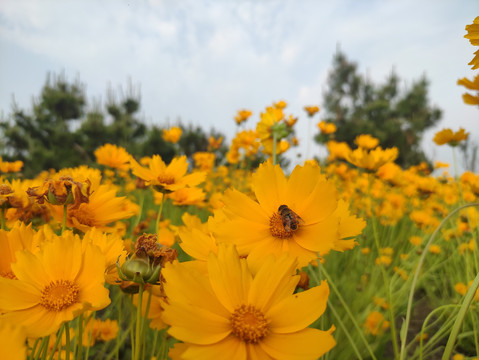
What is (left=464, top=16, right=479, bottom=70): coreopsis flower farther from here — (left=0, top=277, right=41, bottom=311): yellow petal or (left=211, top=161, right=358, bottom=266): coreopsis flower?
(left=0, top=277, right=41, bottom=311): yellow petal

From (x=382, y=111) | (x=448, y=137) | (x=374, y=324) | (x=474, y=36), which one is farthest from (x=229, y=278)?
(x=382, y=111)

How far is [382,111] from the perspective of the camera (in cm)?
1493

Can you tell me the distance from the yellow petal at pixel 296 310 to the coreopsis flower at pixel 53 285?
15cm

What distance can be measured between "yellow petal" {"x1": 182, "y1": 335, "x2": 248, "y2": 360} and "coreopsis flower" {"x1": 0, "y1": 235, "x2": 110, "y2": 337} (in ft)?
0.30

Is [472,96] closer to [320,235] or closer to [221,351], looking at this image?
[320,235]

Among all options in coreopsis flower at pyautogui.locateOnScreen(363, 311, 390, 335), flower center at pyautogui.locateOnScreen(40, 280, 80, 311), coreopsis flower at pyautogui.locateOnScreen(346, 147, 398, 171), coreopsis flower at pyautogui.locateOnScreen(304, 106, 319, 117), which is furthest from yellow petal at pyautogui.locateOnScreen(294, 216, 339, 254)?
coreopsis flower at pyautogui.locateOnScreen(304, 106, 319, 117)

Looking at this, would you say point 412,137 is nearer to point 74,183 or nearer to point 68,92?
point 68,92

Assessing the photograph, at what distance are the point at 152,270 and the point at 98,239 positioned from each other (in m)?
0.11

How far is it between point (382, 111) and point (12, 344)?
16.3 m

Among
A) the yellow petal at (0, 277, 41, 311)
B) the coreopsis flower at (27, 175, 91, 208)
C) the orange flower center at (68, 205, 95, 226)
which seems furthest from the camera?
the orange flower center at (68, 205, 95, 226)

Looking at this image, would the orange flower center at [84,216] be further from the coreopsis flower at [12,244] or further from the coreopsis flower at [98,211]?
the coreopsis flower at [12,244]

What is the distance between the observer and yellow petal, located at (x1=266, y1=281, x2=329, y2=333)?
0.29 m

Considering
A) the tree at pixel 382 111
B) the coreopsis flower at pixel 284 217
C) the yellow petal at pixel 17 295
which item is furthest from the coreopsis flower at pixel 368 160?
the tree at pixel 382 111

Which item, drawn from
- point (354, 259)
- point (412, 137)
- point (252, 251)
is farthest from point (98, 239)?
point (412, 137)
